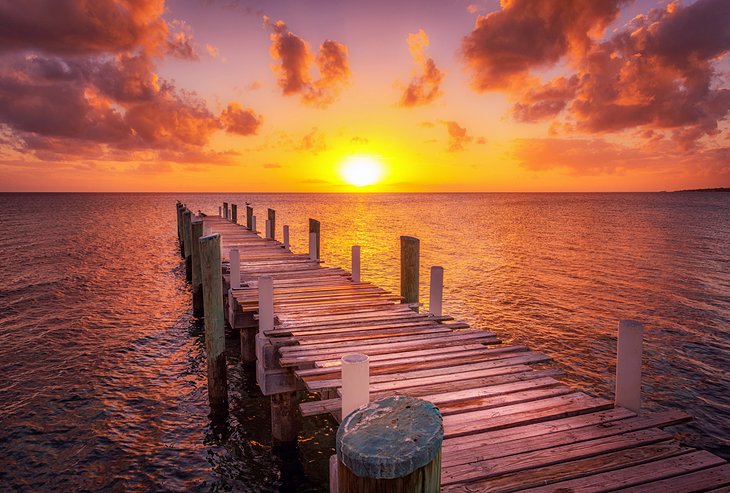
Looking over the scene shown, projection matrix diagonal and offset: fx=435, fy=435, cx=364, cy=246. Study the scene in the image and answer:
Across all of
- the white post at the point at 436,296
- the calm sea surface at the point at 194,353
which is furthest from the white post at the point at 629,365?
the calm sea surface at the point at 194,353

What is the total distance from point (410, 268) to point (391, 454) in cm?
917

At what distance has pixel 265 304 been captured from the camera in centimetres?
818

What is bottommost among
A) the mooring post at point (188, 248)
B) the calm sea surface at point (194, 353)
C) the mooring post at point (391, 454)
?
the calm sea surface at point (194, 353)

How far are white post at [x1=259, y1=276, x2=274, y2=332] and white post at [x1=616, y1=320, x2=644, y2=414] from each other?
5.64 meters

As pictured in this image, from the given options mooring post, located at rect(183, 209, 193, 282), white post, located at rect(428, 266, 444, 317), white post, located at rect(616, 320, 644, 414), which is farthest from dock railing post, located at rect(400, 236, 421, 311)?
mooring post, located at rect(183, 209, 193, 282)

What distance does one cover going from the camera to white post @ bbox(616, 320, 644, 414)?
503 cm

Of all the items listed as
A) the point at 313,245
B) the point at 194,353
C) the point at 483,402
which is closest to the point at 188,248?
the point at 313,245

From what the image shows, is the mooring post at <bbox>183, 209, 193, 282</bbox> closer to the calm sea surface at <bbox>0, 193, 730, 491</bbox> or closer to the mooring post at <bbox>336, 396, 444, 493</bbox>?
the calm sea surface at <bbox>0, 193, 730, 491</bbox>

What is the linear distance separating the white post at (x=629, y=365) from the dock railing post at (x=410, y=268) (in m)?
6.22

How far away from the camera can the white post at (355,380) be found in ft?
12.9

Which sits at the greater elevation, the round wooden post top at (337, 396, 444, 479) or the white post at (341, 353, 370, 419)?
the round wooden post top at (337, 396, 444, 479)

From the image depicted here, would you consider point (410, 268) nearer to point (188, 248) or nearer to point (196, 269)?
point (196, 269)

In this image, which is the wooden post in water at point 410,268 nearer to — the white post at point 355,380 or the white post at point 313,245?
the white post at point 313,245

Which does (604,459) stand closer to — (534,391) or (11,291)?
(534,391)
